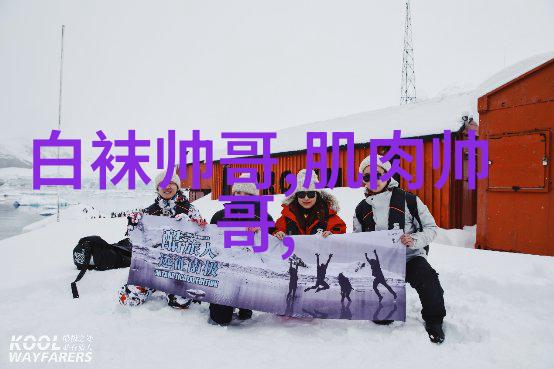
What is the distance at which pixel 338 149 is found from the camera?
11586 mm

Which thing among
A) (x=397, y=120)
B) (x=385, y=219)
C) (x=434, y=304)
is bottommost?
(x=434, y=304)

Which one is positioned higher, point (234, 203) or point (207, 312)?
point (234, 203)

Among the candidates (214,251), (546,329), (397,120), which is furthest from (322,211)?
(397,120)

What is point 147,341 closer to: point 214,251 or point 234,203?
point 214,251

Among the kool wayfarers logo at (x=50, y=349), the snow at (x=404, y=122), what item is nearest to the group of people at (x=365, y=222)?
the kool wayfarers logo at (x=50, y=349)

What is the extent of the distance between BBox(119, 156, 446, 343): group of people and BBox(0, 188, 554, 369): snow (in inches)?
6.6

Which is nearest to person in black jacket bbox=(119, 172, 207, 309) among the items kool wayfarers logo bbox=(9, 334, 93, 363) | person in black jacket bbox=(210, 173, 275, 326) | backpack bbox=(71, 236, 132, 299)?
person in black jacket bbox=(210, 173, 275, 326)

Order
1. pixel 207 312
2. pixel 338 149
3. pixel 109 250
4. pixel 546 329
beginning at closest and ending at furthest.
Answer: pixel 546 329, pixel 207 312, pixel 109 250, pixel 338 149

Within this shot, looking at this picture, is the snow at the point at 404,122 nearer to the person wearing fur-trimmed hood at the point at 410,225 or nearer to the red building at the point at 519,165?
the red building at the point at 519,165

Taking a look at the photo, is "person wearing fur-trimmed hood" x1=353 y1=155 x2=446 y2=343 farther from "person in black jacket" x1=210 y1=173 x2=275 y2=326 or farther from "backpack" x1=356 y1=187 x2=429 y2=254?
"person in black jacket" x1=210 y1=173 x2=275 y2=326

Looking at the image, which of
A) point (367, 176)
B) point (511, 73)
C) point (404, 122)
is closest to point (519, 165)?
point (511, 73)

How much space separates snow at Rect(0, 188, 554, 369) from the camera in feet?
8.78

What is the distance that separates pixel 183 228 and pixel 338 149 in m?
8.55

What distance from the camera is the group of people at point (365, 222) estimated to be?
3174 millimetres
